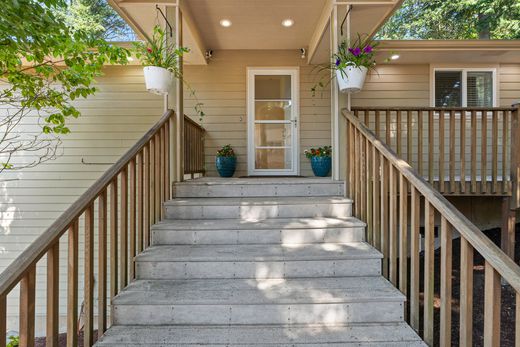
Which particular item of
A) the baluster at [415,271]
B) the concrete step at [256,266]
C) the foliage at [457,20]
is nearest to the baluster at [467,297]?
the baluster at [415,271]

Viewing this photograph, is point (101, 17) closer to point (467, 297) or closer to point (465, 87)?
point (465, 87)

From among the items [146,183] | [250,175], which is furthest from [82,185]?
[146,183]

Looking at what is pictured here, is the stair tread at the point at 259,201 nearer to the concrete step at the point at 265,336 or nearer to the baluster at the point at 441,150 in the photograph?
the concrete step at the point at 265,336

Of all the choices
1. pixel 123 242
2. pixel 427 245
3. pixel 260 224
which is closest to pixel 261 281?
pixel 260 224

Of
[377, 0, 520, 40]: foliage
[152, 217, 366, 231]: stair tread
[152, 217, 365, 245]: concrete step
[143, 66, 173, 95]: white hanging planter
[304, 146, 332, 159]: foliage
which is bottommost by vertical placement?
[152, 217, 365, 245]: concrete step

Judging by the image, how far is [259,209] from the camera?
9.88ft

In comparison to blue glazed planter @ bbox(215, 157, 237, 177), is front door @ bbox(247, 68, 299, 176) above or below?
above

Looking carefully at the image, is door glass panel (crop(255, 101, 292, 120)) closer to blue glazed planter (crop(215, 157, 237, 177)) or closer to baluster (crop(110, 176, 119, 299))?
blue glazed planter (crop(215, 157, 237, 177))

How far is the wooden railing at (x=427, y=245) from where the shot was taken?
141cm

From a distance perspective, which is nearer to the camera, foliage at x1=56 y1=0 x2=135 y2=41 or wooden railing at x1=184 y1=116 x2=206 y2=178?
wooden railing at x1=184 y1=116 x2=206 y2=178

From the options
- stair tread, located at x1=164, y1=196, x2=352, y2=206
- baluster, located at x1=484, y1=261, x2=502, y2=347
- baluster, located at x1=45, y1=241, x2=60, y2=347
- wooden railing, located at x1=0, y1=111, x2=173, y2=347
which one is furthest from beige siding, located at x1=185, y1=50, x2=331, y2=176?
baluster, located at x1=484, y1=261, x2=502, y2=347

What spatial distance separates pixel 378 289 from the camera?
2.14 m

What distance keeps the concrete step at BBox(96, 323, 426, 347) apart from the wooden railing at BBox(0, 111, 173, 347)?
0.25 m

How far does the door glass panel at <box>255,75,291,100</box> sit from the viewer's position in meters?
5.52
